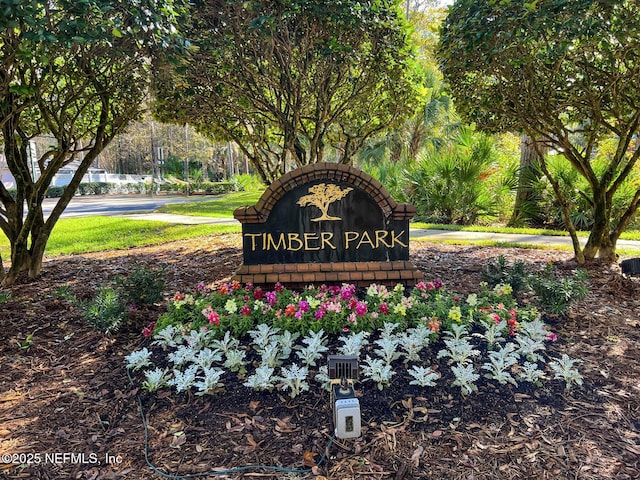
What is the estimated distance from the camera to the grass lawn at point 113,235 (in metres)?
7.93

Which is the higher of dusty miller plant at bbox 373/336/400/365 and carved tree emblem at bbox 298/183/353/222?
carved tree emblem at bbox 298/183/353/222

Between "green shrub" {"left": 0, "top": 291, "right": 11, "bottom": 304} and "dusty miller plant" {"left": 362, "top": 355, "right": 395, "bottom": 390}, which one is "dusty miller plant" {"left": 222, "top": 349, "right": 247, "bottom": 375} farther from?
"green shrub" {"left": 0, "top": 291, "right": 11, "bottom": 304}

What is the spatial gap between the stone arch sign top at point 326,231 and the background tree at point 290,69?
149cm

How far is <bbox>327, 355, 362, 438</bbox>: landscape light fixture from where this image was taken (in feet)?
6.83

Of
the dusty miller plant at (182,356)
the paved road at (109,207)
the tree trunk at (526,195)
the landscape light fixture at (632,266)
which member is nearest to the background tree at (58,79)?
the dusty miller plant at (182,356)

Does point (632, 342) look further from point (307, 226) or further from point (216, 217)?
point (216, 217)

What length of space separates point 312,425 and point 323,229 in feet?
7.10

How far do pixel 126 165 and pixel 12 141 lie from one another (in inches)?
2172

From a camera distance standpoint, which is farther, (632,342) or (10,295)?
(10,295)

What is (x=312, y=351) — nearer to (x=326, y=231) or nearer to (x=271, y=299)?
(x=271, y=299)

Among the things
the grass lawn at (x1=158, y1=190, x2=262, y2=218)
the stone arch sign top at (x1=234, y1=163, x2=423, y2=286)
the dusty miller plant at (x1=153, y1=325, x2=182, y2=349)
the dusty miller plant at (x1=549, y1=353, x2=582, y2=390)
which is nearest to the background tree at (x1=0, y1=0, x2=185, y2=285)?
the stone arch sign top at (x1=234, y1=163, x2=423, y2=286)

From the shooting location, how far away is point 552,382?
2.63 meters

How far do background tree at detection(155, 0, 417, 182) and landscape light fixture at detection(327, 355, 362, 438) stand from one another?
273cm

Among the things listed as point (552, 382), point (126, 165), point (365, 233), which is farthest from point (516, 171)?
point (126, 165)
